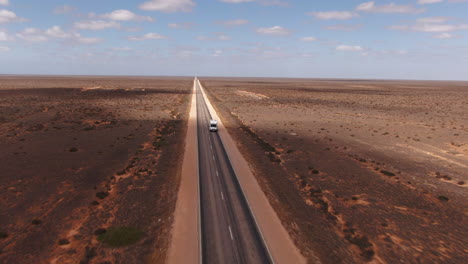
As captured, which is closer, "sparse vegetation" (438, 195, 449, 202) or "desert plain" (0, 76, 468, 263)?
"desert plain" (0, 76, 468, 263)

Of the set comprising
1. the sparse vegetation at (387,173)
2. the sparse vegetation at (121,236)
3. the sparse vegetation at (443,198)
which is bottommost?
the sparse vegetation at (121,236)

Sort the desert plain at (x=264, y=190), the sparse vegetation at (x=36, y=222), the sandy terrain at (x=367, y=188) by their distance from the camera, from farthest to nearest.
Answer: the sparse vegetation at (x=36, y=222) → the sandy terrain at (x=367, y=188) → the desert plain at (x=264, y=190)

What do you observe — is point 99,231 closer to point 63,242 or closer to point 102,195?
point 63,242

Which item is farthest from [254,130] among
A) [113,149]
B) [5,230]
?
[5,230]

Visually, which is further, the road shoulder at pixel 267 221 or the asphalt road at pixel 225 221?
the road shoulder at pixel 267 221

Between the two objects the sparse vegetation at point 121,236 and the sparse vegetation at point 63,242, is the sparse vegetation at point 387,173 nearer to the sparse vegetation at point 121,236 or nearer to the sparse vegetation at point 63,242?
the sparse vegetation at point 121,236

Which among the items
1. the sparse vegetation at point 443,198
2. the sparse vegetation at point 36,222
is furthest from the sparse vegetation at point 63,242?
the sparse vegetation at point 443,198

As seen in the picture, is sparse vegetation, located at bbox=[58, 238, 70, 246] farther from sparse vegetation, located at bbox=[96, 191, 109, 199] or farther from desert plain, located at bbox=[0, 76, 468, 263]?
sparse vegetation, located at bbox=[96, 191, 109, 199]

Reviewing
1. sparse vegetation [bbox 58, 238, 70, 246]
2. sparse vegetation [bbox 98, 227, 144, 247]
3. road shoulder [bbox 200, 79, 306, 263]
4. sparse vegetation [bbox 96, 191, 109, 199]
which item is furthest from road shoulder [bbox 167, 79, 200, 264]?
sparse vegetation [bbox 58, 238, 70, 246]

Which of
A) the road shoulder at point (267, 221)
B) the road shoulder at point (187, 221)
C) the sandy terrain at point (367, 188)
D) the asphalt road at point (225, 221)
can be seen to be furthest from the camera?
the sandy terrain at point (367, 188)
